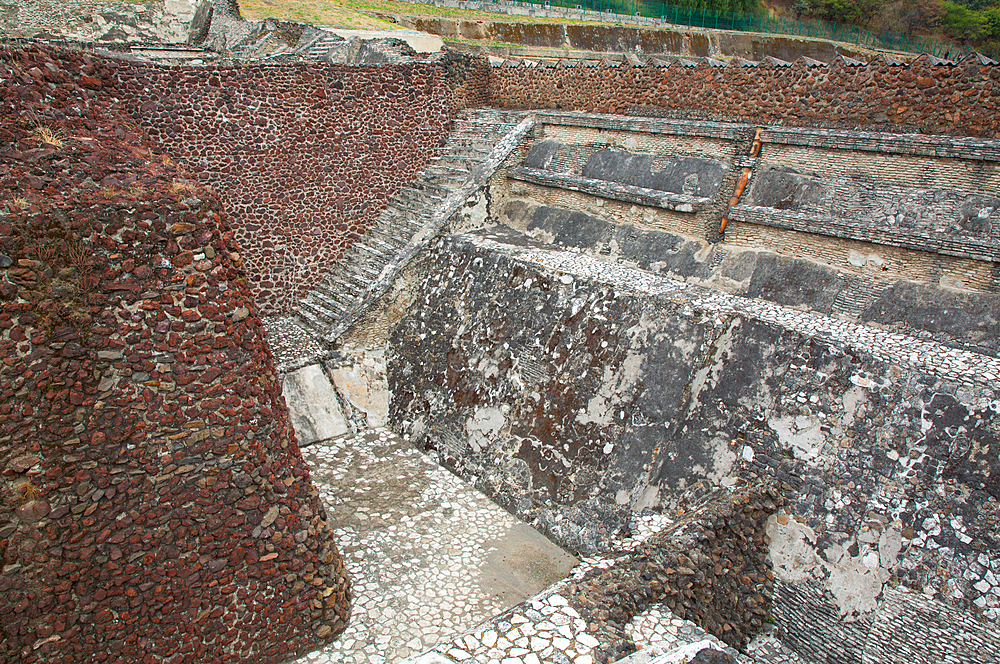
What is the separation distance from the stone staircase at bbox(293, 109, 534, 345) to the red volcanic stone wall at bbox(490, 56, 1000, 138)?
109 cm

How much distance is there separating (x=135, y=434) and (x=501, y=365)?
161 inches

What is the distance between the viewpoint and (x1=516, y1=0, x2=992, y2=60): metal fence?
81.8ft

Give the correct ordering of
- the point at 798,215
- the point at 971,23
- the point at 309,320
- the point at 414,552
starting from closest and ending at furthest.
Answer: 1. the point at 414,552
2. the point at 798,215
3. the point at 309,320
4. the point at 971,23

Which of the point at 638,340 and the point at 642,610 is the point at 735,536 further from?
the point at 638,340

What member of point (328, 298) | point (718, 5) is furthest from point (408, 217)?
point (718, 5)

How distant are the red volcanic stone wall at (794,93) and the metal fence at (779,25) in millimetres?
16116

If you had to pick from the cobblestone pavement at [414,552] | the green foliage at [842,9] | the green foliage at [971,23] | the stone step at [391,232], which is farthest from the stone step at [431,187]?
the green foliage at [971,23]

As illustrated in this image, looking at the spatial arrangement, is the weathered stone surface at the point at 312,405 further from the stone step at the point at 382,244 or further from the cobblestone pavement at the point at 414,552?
the stone step at the point at 382,244

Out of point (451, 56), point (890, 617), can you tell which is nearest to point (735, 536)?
point (890, 617)

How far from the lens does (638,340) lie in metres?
6.28

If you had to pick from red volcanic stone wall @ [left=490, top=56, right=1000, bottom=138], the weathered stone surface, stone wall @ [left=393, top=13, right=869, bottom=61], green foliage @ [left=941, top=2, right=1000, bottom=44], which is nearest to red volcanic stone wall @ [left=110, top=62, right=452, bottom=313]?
the weathered stone surface

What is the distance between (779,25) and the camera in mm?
27047

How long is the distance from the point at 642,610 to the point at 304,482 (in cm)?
264

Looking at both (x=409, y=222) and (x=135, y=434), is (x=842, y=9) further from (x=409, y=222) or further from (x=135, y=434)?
(x=135, y=434)
